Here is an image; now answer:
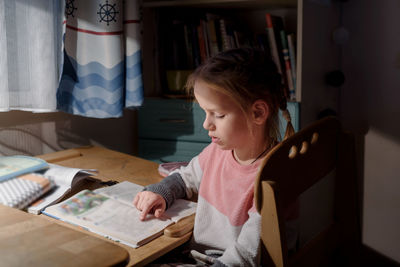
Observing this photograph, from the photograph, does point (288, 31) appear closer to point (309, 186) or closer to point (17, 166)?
point (309, 186)

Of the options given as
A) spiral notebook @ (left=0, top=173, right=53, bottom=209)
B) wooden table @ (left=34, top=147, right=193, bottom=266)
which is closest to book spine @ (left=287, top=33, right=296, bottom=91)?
wooden table @ (left=34, top=147, right=193, bottom=266)

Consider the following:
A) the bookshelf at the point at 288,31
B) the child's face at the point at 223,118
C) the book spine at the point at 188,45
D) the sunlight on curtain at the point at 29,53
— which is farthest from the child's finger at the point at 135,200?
the book spine at the point at 188,45

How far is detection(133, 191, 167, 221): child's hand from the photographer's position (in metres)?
0.97

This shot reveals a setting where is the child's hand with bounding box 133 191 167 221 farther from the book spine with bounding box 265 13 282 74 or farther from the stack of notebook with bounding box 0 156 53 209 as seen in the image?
the book spine with bounding box 265 13 282 74

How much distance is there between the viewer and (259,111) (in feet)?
3.41

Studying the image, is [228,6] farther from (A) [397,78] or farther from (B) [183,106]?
(A) [397,78]

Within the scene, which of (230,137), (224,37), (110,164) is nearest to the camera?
(230,137)

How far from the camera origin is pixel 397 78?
1834 millimetres

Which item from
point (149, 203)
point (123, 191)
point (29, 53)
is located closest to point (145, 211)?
point (149, 203)

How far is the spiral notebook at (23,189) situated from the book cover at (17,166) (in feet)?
0.07

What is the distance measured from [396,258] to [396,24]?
43.8 inches

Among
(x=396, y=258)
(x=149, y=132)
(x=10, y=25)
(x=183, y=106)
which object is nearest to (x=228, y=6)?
(x=183, y=106)

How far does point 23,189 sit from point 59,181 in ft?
0.43

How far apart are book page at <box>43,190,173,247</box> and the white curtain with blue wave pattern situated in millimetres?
651
